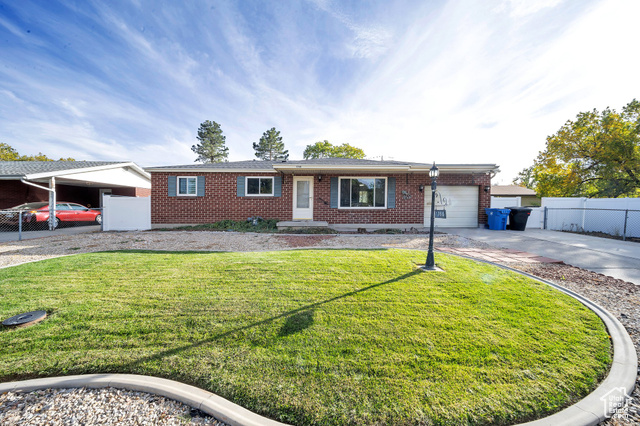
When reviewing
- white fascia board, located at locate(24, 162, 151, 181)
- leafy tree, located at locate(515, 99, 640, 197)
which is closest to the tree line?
white fascia board, located at locate(24, 162, 151, 181)

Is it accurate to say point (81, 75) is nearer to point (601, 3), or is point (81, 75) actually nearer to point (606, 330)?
point (606, 330)

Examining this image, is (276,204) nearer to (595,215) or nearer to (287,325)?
(287,325)

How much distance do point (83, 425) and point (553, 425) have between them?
2965 millimetres

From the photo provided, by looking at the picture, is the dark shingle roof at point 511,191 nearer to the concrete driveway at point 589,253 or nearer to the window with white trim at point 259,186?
the concrete driveway at point 589,253

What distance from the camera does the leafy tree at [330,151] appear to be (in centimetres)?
3306

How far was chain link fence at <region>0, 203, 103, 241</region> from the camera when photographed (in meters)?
10.4

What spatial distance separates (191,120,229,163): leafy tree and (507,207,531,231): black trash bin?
39.1m

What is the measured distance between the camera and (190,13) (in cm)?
777

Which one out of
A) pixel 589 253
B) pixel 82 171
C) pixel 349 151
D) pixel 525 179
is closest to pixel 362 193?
pixel 589 253

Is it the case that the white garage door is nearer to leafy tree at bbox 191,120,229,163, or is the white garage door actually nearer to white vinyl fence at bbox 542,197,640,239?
white vinyl fence at bbox 542,197,640,239

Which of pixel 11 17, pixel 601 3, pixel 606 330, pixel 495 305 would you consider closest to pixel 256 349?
pixel 495 305

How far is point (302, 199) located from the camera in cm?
1112

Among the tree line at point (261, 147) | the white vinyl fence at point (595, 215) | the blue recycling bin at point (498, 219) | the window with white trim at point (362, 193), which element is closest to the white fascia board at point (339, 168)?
the window with white trim at point (362, 193)

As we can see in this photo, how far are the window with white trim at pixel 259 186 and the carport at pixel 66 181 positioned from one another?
880 cm
